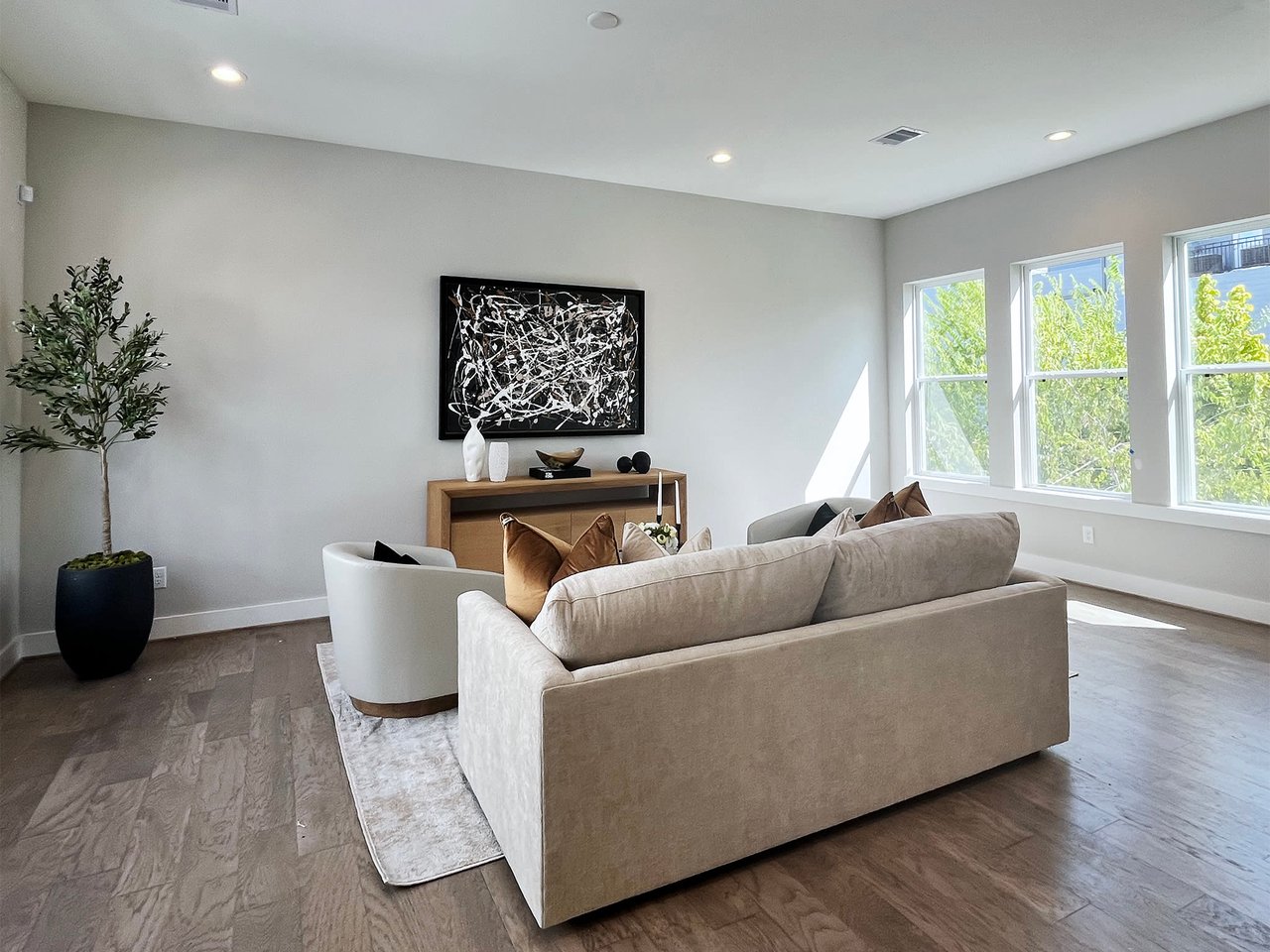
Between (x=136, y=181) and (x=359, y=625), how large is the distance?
2721 mm

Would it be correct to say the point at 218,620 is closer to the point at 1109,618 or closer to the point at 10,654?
the point at 10,654

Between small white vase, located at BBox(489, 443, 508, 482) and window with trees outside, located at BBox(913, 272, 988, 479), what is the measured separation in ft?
11.7

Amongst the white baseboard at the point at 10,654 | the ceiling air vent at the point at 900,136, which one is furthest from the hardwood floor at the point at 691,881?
the ceiling air vent at the point at 900,136

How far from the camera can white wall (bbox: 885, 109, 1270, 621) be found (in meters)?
3.88

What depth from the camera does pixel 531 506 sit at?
179 inches

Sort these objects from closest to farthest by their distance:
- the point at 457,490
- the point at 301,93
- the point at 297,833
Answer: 1. the point at 297,833
2. the point at 301,93
3. the point at 457,490

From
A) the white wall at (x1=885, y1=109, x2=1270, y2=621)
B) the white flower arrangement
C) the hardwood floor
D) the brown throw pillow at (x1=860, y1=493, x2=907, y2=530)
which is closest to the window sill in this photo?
the white wall at (x1=885, y1=109, x2=1270, y2=621)

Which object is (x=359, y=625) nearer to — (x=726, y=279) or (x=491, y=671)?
(x=491, y=671)

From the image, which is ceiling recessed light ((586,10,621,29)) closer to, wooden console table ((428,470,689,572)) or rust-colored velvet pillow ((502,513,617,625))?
rust-colored velvet pillow ((502,513,617,625))

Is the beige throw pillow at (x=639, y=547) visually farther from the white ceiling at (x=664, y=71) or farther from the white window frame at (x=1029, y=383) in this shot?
the white window frame at (x=1029, y=383)

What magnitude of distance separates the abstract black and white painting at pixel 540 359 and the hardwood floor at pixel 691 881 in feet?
6.99

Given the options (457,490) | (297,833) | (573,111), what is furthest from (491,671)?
(573,111)

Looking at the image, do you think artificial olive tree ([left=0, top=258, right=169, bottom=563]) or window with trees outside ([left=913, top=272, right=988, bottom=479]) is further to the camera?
window with trees outside ([left=913, top=272, right=988, bottom=479])

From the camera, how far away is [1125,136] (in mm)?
4129
